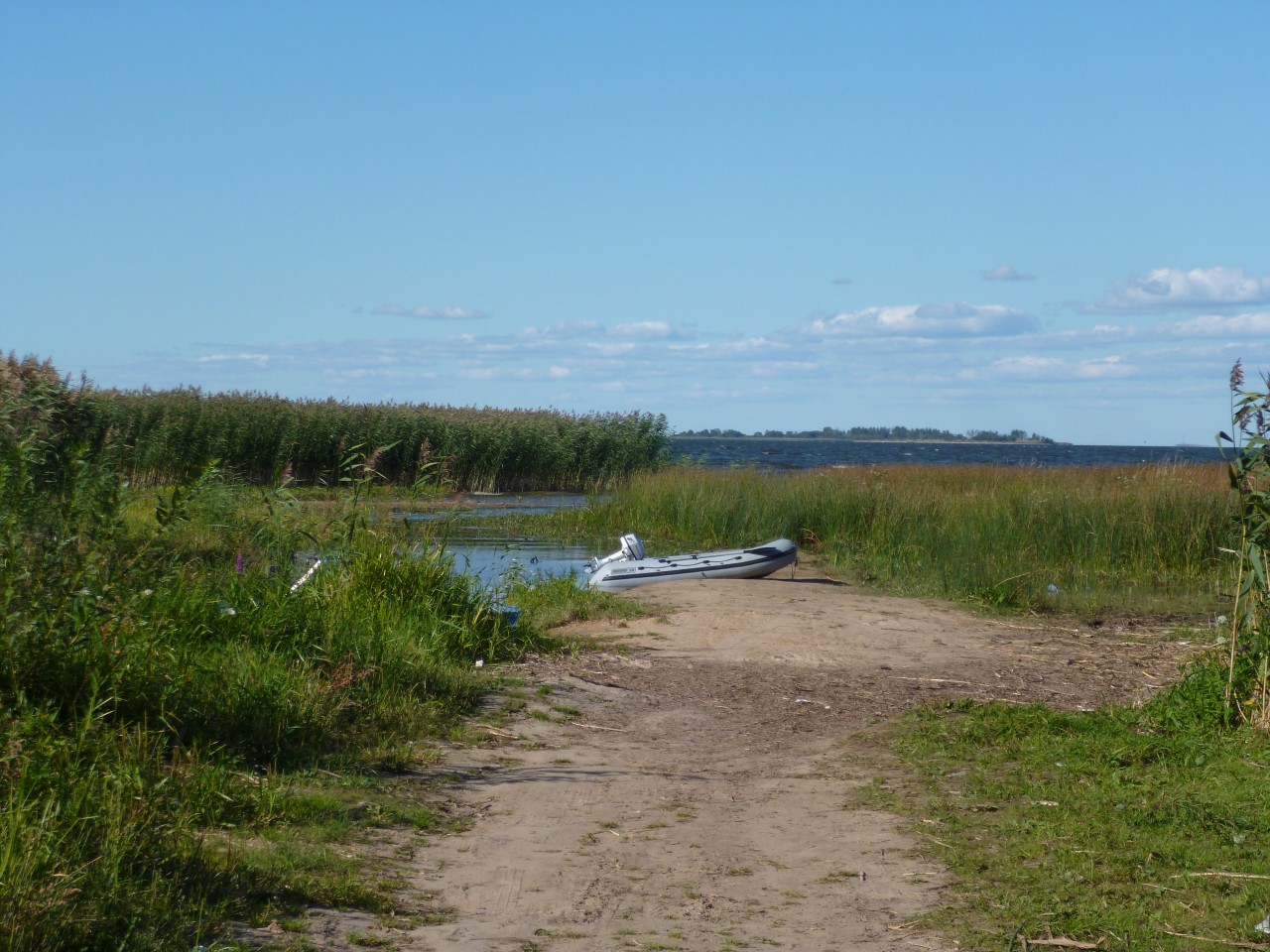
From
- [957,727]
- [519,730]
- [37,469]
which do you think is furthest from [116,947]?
[957,727]

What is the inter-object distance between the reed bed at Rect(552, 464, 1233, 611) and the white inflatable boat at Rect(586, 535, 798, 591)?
1520 mm

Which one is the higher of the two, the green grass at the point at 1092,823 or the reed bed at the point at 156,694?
the reed bed at the point at 156,694

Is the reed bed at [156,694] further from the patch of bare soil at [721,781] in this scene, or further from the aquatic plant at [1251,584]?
the aquatic plant at [1251,584]

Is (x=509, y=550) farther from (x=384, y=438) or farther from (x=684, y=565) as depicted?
(x=384, y=438)

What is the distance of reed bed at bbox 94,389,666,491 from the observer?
27216mm

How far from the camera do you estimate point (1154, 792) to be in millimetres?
5738

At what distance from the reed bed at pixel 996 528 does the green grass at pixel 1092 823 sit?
22.6 ft

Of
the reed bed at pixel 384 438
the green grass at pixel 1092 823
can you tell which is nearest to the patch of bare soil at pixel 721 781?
the green grass at pixel 1092 823

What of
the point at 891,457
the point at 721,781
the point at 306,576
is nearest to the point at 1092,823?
the point at 721,781

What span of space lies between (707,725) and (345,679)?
7.97ft

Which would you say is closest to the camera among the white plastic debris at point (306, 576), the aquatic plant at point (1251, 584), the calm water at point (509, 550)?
the aquatic plant at point (1251, 584)

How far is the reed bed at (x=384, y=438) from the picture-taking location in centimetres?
2722

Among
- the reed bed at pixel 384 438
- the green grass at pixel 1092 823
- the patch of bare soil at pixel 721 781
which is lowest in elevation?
the patch of bare soil at pixel 721 781

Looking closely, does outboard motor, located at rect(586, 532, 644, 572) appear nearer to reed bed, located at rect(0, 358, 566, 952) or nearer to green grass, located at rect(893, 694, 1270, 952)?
reed bed, located at rect(0, 358, 566, 952)
